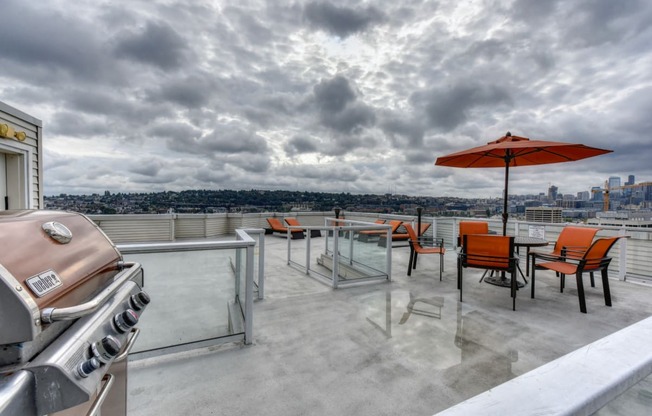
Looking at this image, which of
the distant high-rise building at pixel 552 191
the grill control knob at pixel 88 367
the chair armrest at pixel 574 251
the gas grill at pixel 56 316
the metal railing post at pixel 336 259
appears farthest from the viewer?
the distant high-rise building at pixel 552 191

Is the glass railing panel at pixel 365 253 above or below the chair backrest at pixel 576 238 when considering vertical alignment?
below

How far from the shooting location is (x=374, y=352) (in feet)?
8.39

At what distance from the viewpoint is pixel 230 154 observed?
17.5 m

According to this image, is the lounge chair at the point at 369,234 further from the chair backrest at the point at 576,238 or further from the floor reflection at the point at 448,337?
the chair backrest at the point at 576,238

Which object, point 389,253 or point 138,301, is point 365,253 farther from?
point 138,301

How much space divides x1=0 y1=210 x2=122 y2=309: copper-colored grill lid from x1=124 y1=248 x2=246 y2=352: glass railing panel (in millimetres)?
1127

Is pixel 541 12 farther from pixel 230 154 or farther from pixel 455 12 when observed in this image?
pixel 230 154

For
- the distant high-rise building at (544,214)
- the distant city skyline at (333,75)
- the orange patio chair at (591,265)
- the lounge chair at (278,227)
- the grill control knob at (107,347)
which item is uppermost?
the distant city skyline at (333,75)

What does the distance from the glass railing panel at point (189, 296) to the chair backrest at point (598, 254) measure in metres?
4.22

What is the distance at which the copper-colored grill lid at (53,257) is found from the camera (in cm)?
82

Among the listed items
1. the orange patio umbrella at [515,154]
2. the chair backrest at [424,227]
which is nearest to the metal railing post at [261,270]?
the orange patio umbrella at [515,154]

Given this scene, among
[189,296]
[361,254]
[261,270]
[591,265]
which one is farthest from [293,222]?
[591,265]

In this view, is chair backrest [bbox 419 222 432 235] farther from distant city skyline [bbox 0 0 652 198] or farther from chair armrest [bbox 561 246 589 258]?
chair armrest [bbox 561 246 589 258]

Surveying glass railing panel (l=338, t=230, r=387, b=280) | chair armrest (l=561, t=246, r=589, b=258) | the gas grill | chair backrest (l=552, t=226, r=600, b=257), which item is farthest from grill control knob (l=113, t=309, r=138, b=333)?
chair backrest (l=552, t=226, r=600, b=257)
